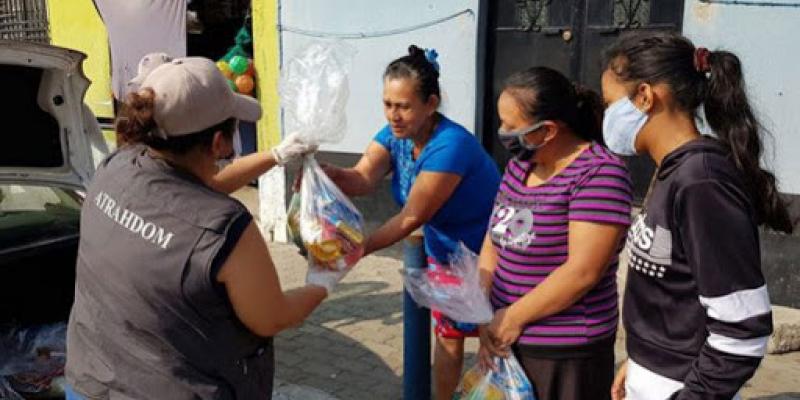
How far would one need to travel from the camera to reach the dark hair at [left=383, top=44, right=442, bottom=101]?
8.66ft

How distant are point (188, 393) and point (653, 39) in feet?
4.68

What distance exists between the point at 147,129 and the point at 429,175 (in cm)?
114

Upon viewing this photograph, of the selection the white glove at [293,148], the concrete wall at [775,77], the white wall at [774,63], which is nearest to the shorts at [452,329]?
the white glove at [293,148]

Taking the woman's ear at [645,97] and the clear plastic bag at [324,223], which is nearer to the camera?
the woman's ear at [645,97]

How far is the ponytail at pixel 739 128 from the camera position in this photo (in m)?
1.67

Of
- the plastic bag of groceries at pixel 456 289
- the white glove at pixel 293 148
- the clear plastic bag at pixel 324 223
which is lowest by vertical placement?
the plastic bag of groceries at pixel 456 289

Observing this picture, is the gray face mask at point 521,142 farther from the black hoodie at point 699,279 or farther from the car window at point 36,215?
the car window at point 36,215

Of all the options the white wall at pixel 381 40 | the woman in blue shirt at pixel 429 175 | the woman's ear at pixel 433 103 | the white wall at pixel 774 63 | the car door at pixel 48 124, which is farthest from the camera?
the white wall at pixel 381 40

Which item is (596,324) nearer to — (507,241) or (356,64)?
(507,241)

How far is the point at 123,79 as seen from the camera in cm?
756

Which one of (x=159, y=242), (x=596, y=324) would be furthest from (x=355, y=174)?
(x=159, y=242)

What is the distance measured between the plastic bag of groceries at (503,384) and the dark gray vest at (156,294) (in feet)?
2.67

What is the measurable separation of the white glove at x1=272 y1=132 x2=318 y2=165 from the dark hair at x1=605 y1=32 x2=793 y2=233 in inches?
41.3

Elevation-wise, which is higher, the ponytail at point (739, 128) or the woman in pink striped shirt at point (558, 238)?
the ponytail at point (739, 128)
